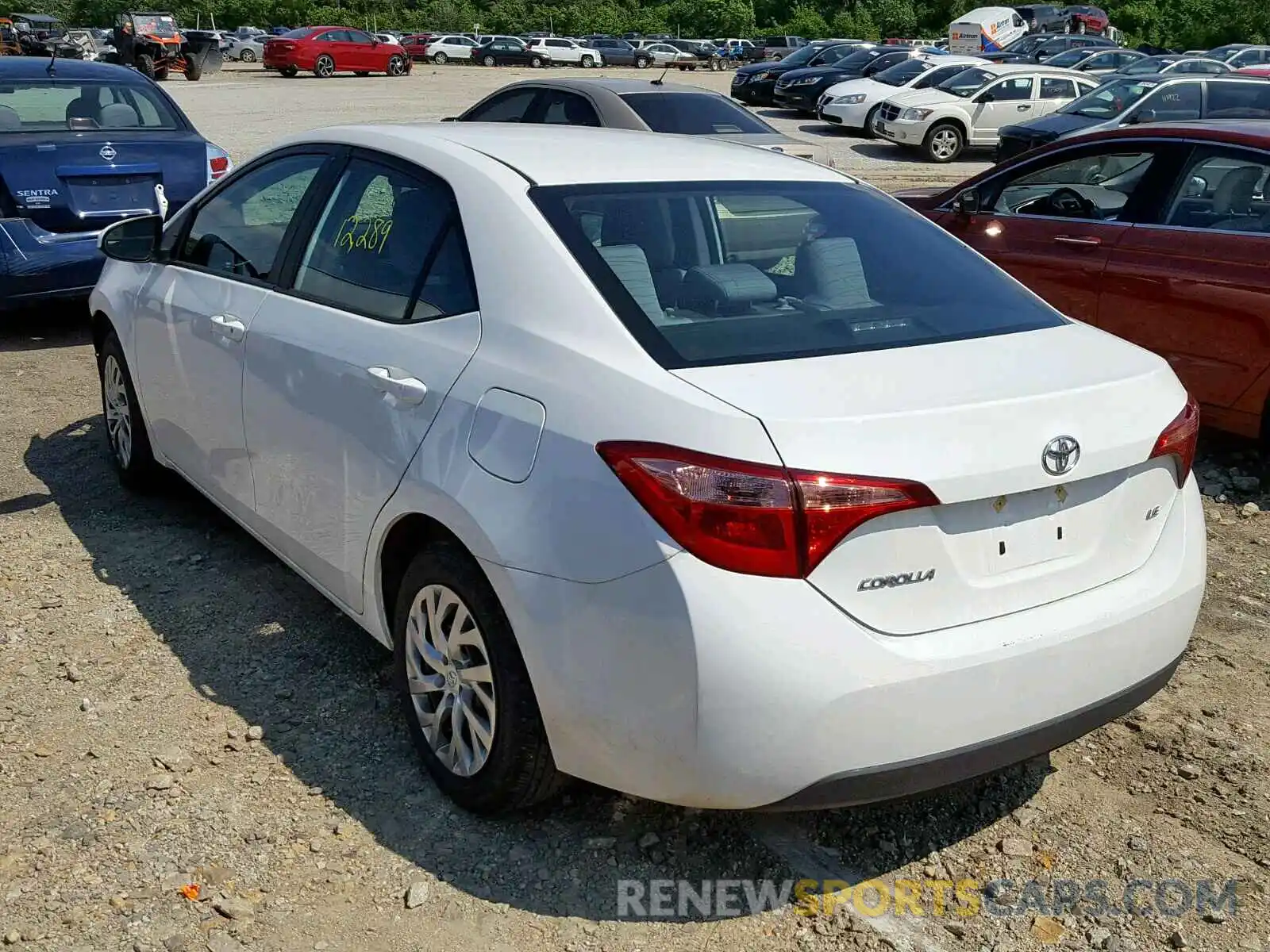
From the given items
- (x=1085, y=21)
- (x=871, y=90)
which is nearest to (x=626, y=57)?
(x=1085, y=21)

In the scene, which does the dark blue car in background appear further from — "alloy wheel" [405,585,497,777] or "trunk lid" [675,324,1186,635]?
"trunk lid" [675,324,1186,635]

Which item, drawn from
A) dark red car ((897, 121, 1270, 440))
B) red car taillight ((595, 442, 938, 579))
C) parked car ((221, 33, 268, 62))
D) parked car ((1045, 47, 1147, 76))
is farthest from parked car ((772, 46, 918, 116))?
parked car ((221, 33, 268, 62))

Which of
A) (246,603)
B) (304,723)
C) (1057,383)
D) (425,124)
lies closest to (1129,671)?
(1057,383)

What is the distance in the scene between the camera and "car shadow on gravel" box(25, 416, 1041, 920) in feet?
9.59

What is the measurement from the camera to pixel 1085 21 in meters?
51.2

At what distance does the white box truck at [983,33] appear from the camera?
1754 inches

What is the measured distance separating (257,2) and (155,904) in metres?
77.5

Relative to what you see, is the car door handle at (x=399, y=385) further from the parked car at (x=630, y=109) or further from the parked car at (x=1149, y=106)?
the parked car at (x=1149, y=106)

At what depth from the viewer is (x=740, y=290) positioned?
3.09m

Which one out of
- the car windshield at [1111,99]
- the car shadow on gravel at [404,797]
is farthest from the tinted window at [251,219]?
the car windshield at [1111,99]

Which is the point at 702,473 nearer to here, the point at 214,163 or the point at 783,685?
the point at 783,685

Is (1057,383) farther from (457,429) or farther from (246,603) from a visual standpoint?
(246,603)

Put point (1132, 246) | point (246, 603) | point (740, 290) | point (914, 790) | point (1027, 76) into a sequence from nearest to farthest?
point (914, 790), point (740, 290), point (246, 603), point (1132, 246), point (1027, 76)

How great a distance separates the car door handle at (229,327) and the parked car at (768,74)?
2961 centimetres
